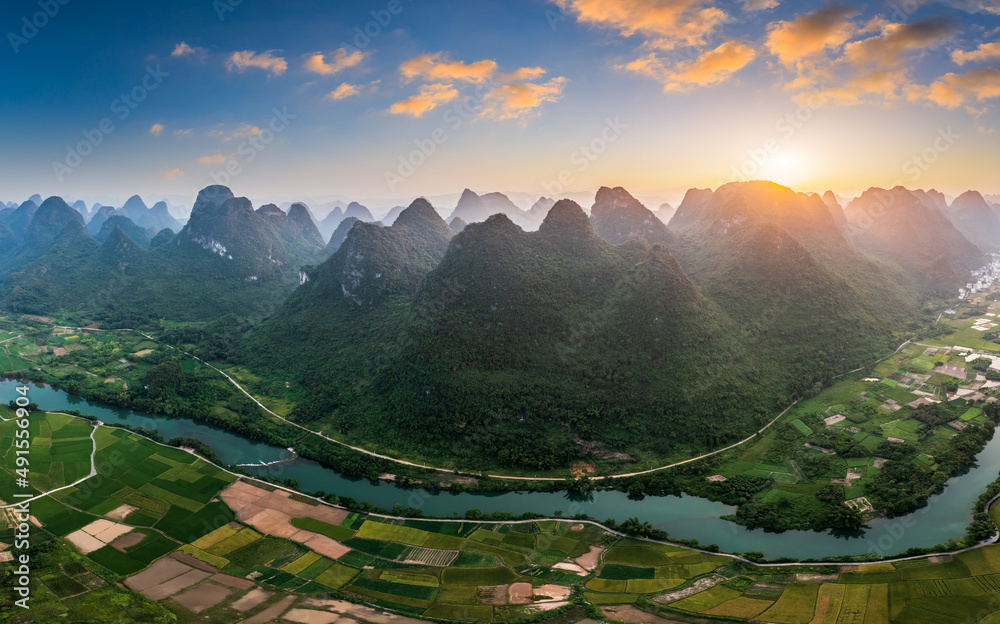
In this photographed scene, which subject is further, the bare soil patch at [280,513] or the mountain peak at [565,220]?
the mountain peak at [565,220]

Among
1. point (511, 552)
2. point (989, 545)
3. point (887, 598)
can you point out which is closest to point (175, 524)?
point (511, 552)

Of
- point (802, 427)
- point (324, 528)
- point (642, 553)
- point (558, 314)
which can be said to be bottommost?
point (642, 553)

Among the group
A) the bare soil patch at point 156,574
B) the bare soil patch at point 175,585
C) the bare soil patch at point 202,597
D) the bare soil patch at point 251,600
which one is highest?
the bare soil patch at point 156,574

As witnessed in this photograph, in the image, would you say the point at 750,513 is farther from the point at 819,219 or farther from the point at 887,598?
the point at 819,219

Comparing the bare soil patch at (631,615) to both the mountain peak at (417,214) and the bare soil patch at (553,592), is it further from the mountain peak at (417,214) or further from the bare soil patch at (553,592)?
the mountain peak at (417,214)

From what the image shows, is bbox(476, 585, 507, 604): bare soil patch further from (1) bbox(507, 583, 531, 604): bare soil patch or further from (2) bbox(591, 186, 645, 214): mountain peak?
(2) bbox(591, 186, 645, 214): mountain peak

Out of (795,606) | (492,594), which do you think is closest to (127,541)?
(492,594)

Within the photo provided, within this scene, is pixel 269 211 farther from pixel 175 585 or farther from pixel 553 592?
pixel 553 592

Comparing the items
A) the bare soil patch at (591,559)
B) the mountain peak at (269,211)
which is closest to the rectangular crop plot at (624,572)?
the bare soil patch at (591,559)
